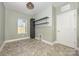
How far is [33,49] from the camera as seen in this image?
152 cm

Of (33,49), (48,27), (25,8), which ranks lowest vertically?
(33,49)

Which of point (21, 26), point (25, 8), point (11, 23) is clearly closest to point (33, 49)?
point (21, 26)

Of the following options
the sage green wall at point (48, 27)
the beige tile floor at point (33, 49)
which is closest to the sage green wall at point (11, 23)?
the beige tile floor at point (33, 49)

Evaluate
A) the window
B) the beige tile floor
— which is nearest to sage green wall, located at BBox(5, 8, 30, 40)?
the window

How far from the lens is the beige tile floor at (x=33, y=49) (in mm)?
1440

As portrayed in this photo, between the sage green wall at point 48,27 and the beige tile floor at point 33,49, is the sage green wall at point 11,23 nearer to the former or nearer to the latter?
the beige tile floor at point 33,49

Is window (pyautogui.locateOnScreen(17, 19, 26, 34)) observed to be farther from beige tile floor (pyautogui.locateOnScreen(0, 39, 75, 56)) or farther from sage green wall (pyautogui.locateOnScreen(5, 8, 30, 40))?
beige tile floor (pyautogui.locateOnScreen(0, 39, 75, 56))

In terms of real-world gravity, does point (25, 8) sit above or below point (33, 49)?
above

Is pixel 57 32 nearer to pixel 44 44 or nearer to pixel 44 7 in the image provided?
pixel 44 44

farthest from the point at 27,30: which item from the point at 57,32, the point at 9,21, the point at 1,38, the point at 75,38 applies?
the point at 75,38

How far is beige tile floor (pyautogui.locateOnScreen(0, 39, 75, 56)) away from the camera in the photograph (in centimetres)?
144

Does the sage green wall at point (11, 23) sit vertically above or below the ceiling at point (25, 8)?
below

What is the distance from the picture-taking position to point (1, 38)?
146 cm

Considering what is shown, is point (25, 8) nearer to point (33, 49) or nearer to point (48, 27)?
point (48, 27)
